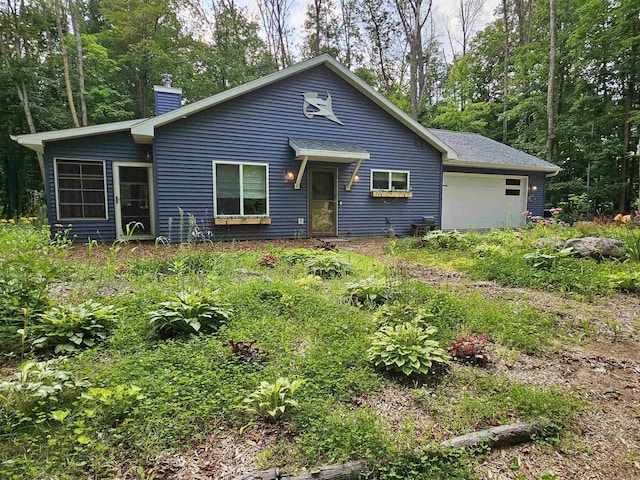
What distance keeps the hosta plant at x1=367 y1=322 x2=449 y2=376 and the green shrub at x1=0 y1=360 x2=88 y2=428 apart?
182 cm

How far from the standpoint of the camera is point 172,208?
7.99 metres

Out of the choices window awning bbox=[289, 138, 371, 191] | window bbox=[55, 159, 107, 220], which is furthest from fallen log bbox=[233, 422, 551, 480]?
window bbox=[55, 159, 107, 220]

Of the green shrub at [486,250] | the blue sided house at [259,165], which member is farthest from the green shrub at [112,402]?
the green shrub at [486,250]

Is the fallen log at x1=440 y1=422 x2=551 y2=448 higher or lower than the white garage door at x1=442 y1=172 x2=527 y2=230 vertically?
lower

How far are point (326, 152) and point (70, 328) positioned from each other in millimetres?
6943

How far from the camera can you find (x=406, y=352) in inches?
92.7

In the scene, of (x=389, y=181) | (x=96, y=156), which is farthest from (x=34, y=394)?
(x=389, y=181)

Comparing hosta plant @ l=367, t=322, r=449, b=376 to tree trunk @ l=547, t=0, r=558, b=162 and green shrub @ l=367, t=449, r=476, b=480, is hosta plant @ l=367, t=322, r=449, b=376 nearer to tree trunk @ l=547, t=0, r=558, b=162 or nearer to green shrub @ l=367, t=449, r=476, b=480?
green shrub @ l=367, t=449, r=476, b=480

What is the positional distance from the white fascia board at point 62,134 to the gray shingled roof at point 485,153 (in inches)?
383

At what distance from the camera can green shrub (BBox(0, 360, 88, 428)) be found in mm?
1727

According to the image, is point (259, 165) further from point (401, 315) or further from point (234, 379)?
point (234, 379)

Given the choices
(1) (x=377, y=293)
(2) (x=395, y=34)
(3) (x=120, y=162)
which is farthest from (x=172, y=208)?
(2) (x=395, y=34)

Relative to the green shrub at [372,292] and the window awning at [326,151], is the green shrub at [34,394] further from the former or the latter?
the window awning at [326,151]

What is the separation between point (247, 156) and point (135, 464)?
7.76 m
